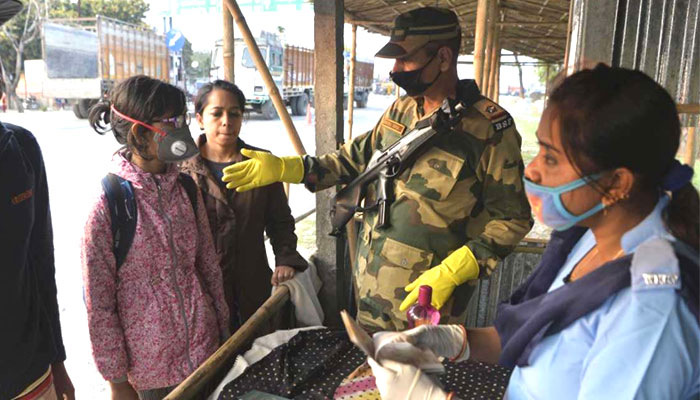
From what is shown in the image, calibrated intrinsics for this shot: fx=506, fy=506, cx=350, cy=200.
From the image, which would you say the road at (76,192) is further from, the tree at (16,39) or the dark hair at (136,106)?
the tree at (16,39)

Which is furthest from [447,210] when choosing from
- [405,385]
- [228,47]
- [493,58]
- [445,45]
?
[493,58]

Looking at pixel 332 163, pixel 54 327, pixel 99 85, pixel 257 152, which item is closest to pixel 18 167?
pixel 54 327

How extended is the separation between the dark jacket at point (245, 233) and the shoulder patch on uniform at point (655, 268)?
177 centimetres

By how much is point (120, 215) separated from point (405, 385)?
3.79ft

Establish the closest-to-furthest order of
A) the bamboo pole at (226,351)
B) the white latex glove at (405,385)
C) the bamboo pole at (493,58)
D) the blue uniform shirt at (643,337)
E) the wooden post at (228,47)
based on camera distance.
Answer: the blue uniform shirt at (643,337) → the white latex glove at (405,385) → the bamboo pole at (226,351) → the wooden post at (228,47) → the bamboo pole at (493,58)

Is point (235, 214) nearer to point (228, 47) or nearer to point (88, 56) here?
point (228, 47)

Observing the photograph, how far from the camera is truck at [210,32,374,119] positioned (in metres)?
17.4

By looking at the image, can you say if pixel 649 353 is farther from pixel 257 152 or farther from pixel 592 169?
pixel 257 152

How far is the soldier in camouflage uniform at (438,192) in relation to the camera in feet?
6.05

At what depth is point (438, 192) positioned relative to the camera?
196 centimetres

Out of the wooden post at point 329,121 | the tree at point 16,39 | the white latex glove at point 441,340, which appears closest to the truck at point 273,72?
the tree at point 16,39

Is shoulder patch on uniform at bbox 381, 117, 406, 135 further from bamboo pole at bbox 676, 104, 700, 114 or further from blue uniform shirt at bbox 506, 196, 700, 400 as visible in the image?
blue uniform shirt at bbox 506, 196, 700, 400

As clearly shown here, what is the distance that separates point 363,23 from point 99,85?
11.3m

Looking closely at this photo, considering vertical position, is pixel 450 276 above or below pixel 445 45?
below
